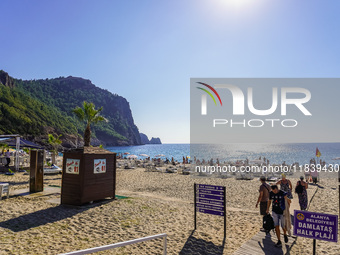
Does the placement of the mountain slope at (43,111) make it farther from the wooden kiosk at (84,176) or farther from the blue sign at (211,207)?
the blue sign at (211,207)

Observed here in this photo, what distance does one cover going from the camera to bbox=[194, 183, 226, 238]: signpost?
23.4ft

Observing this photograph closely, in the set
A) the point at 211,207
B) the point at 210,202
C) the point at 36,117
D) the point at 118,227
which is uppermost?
the point at 36,117

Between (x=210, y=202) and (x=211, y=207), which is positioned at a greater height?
(x=210, y=202)

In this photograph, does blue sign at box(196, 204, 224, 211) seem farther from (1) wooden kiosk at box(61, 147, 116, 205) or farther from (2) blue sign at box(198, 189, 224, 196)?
(1) wooden kiosk at box(61, 147, 116, 205)

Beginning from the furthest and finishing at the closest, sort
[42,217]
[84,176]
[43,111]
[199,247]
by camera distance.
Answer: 1. [43,111]
2. [84,176]
3. [42,217]
4. [199,247]

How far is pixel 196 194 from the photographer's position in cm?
789

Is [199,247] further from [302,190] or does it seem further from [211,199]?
[302,190]

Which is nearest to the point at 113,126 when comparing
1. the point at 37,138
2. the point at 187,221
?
the point at 37,138

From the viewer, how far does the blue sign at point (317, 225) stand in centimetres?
462

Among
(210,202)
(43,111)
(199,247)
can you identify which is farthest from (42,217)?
(43,111)

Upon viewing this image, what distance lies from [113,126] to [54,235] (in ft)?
641

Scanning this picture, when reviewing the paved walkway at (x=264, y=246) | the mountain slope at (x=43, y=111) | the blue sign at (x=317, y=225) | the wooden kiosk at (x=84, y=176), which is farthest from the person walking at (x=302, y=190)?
the mountain slope at (x=43, y=111)

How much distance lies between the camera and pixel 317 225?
482 cm

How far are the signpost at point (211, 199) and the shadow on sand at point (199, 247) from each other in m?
0.92
